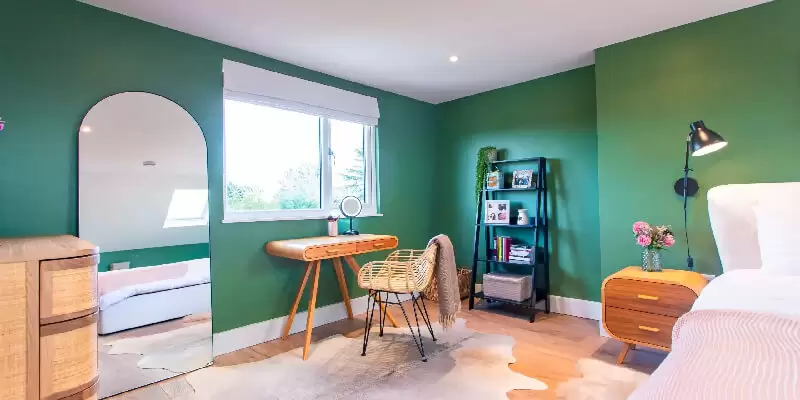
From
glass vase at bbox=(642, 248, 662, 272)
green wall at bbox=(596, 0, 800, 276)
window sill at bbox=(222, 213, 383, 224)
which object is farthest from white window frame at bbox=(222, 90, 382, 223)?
glass vase at bbox=(642, 248, 662, 272)

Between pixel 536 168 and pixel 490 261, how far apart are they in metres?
1.01

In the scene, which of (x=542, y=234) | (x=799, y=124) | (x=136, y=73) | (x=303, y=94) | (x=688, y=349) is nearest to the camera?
(x=688, y=349)

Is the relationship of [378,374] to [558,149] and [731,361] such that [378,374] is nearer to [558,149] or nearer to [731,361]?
[731,361]

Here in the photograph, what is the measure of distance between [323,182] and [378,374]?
1821 mm

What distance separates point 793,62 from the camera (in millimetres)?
2391

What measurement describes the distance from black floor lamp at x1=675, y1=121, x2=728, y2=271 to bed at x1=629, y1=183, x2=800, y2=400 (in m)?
0.21

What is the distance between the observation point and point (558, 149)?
3.77 metres

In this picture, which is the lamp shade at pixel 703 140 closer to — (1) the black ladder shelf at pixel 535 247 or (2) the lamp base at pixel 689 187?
(2) the lamp base at pixel 689 187

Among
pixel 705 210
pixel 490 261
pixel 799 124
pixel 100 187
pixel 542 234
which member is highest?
pixel 799 124

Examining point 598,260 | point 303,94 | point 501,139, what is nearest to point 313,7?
point 303,94

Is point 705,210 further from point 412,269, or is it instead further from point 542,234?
point 412,269

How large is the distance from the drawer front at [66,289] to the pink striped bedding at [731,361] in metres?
1.88

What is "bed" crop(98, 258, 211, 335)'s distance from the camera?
239 centimetres

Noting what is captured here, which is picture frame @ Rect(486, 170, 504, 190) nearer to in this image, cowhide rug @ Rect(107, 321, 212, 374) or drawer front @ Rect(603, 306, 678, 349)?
drawer front @ Rect(603, 306, 678, 349)
